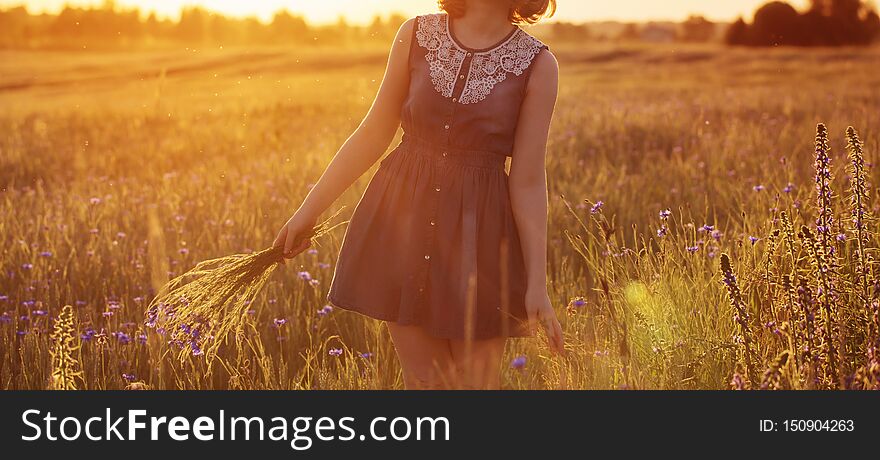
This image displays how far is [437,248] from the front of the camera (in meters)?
2.88

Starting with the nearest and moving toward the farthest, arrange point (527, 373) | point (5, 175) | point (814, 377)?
point (814, 377)
point (527, 373)
point (5, 175)

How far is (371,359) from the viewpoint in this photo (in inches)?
162

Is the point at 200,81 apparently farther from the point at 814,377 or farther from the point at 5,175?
the point at 814,377

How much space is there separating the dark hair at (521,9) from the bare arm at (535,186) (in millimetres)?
153

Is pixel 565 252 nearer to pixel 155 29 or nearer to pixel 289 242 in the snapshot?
pixel 289 242

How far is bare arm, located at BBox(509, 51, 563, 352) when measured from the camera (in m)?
2.80

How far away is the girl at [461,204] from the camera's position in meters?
2.85

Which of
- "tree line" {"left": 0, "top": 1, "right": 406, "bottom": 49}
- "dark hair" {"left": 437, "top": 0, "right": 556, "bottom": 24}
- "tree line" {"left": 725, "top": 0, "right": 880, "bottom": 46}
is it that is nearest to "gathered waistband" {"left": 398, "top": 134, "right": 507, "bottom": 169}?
"dark hair" {"left": 437, "top": 0, "right": 556, "bottom": 24}

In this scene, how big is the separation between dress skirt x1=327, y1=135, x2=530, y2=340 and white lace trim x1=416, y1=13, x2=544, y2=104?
7.6 inches

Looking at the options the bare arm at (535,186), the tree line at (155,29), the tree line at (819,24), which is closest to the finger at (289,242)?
the bare arm at (535,186)

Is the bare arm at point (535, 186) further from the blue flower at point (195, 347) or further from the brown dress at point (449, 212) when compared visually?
the blue flower at point (195, 347)

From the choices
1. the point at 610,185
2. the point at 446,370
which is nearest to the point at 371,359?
the point at 446,370

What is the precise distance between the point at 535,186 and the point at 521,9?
0.58 metres
